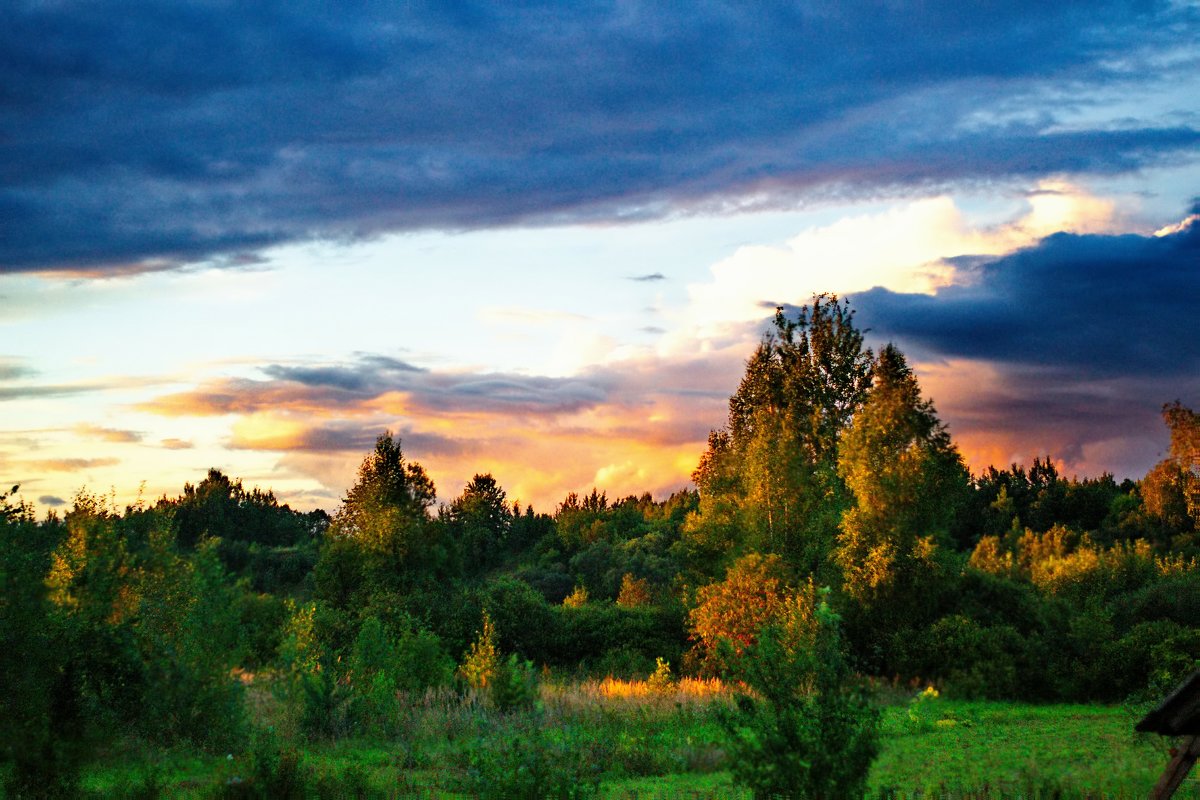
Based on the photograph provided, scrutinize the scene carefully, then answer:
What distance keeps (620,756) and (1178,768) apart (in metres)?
12.2

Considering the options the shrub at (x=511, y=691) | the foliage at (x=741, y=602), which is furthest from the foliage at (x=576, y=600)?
the shrub at (x=511, y=691)

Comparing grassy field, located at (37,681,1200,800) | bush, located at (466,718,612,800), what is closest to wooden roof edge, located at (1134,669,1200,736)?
grassy field, located at (37,681,1200,800)

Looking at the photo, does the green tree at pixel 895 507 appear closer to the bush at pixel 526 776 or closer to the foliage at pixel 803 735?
the bush at pixel 526 776

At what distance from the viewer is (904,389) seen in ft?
140

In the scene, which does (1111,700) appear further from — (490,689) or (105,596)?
(105,596)

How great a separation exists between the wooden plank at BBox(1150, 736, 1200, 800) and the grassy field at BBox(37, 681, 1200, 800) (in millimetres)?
3569

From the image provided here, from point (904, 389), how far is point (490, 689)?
917 inches

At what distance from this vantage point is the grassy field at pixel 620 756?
15.9 meters

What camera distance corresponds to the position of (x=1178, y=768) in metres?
10.9

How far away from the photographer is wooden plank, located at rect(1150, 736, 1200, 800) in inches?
420

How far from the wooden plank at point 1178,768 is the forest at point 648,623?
2965mm

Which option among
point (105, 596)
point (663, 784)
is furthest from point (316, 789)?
point (105, 596)

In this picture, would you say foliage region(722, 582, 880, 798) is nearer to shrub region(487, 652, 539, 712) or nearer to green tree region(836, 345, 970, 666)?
shrub region(487, 652, 539, 712)

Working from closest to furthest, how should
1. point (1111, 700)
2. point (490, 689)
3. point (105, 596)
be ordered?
point (105, 596)
point (490, 689)
point (1111, 700)
